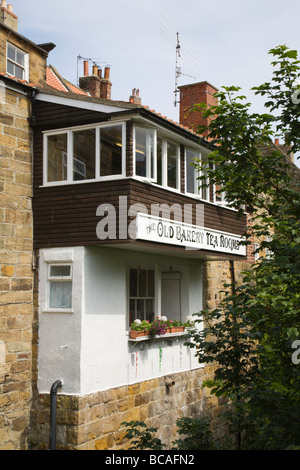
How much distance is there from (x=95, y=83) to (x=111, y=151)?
8.86m

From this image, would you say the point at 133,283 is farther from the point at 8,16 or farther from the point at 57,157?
Result: the point at 8,16

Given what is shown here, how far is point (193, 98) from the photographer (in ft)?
56.2

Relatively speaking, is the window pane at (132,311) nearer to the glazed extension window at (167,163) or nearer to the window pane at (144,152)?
the glazed extension window at (167,163)

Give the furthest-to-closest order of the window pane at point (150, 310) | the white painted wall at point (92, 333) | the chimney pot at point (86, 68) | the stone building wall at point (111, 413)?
1. the chimney pot at point (86, 68)
2. the window pane at point (150, 310)
3. the white painted wall at point (92, 333)
4. the stone building wall at point (111, 413)

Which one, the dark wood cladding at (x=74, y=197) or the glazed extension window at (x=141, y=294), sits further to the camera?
the glazed extension window at (x=141, y=294)

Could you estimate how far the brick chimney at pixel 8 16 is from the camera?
1284cm

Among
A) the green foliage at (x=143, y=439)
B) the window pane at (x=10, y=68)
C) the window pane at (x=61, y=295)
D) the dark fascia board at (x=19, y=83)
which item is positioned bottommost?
the green foliage at (x=143, y=439)

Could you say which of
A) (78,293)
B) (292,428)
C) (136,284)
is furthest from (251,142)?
(136,284)

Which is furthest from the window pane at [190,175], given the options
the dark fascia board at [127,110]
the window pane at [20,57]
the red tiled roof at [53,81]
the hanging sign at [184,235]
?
the red tiled roof at [53,81]

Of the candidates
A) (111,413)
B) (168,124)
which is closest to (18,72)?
(168,124)

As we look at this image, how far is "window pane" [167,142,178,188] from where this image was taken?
12.2m

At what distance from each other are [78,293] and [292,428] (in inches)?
242

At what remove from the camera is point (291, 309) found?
5727mm

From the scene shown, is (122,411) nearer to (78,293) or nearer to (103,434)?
(103,434)
